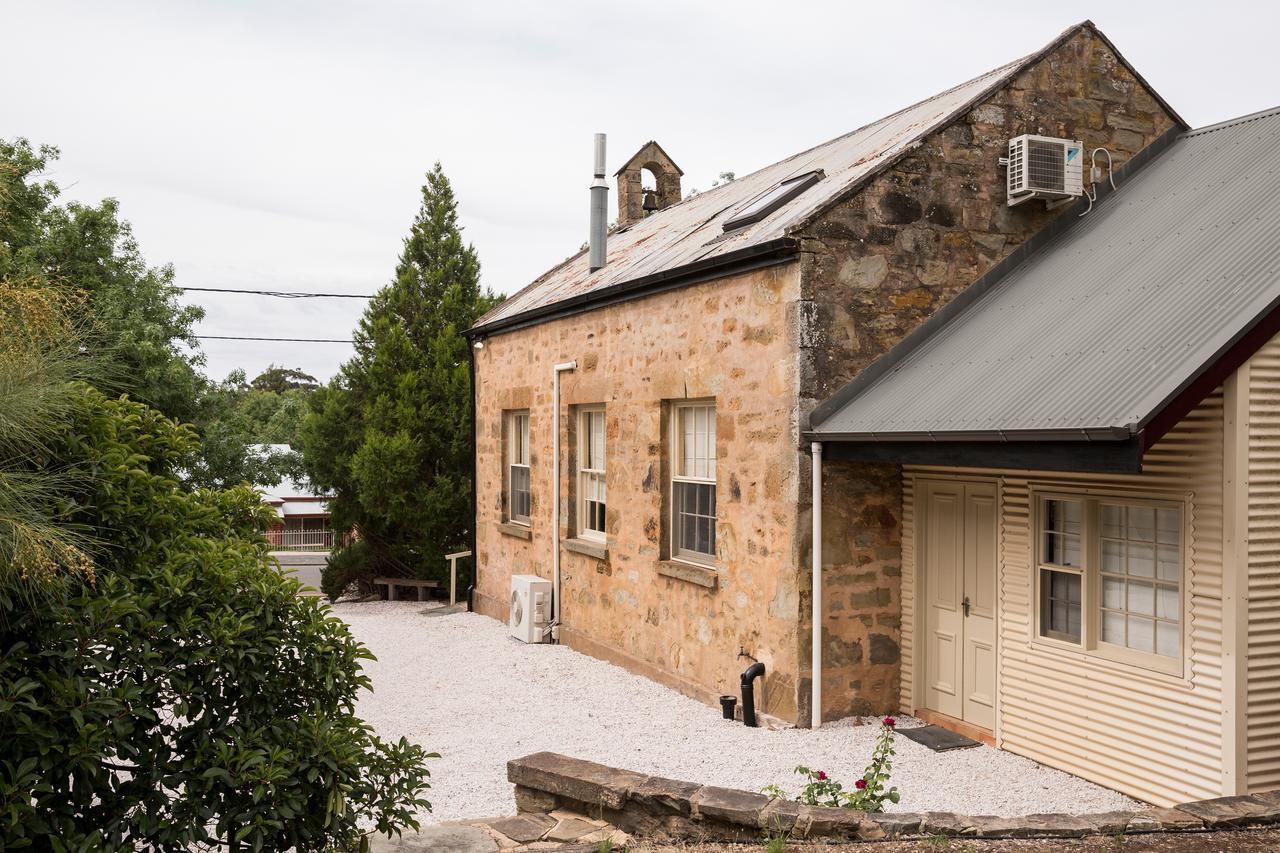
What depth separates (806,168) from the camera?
40.1ft

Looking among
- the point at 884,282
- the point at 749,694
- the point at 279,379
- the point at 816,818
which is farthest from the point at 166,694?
the point at 279,379

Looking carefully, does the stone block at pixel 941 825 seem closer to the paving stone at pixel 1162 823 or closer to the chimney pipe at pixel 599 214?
the paving stone at pixel 1162 823

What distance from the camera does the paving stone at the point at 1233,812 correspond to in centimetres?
518

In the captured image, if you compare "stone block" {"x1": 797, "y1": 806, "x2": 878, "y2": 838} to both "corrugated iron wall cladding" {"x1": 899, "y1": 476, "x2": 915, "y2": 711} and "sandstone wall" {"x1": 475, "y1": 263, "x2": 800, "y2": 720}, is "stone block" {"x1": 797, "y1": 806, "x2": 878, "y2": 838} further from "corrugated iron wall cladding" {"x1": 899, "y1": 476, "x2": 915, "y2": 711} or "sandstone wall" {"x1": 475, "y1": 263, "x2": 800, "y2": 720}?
"corrugated iron wall cladding" {"x1": 899, "y1": 476, "x2": 915, "y2": 711}

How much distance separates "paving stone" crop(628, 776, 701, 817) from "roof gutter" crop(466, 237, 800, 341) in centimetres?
461

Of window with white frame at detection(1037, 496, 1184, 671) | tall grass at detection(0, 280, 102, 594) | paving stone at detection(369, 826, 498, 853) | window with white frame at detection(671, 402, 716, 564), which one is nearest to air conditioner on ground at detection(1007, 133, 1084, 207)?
window with white frame at detection(1037, 496, 1184, 671)

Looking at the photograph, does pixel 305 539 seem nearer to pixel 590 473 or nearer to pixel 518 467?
pixel 518 467

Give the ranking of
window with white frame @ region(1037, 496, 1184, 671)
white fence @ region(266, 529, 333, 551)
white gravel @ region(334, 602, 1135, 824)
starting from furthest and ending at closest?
white fence @ region(266, 529, 333, 551), white gravel @ region(334, 602, 1135, 824), window with white frame @ region(1037, 496, 1184, 671)

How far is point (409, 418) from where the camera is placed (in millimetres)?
17562

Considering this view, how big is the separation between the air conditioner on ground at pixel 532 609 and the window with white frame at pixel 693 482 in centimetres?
300

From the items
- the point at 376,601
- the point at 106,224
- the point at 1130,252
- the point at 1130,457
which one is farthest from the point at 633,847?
the point at 106,224

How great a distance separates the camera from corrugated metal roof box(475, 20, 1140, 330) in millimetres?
9359

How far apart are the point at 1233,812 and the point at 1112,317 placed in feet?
11.2

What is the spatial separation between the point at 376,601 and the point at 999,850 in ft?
46.9
